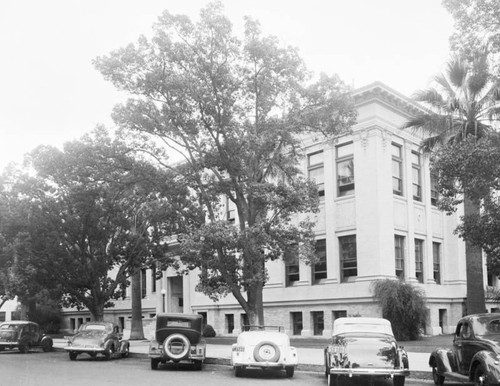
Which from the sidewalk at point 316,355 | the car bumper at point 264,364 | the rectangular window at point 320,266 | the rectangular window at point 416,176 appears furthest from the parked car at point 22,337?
the rectangular window at point 416,176

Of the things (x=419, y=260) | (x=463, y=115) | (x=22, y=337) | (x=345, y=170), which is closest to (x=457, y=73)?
(x=463, y=115)

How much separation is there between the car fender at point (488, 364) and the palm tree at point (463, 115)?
13.0m

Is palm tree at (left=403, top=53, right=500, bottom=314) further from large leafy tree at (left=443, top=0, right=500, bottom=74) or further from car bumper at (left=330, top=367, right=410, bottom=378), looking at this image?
car bumper at (left=330, top=367, right=410, bottom=378)

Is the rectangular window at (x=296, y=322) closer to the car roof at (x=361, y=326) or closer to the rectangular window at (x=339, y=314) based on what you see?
the rectangular window at (x=339, y=314)

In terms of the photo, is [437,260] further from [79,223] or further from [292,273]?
[79,223]

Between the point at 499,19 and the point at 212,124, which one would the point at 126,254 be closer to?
the point at 212,124

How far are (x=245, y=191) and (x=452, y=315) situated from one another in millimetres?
16758

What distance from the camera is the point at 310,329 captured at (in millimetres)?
32594

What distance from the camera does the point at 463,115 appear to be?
86.8ft

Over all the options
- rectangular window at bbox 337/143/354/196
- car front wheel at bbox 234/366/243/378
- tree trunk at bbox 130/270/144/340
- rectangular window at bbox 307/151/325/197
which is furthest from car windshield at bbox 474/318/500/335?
tree trunk at bbox 130/270/144/340

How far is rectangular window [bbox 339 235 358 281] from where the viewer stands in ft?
103

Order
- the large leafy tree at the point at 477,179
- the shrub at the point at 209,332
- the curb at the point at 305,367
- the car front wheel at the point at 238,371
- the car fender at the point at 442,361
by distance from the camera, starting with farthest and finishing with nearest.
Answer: the shrub at the point at 209,332 → the car front wheel at the point at 238,371 → the curb at the point at 305,367 → the large leafy tree at the point at 477,179 → the car fender at the point at 442,361

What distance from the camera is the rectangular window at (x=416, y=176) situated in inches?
1326

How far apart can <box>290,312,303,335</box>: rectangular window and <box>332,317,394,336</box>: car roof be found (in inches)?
721
